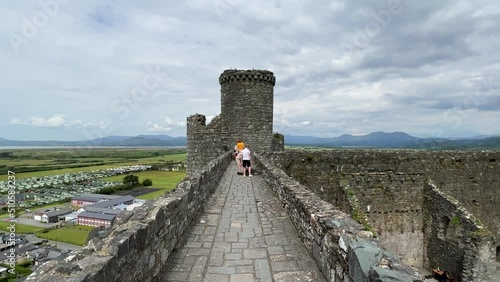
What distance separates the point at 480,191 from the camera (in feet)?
51.1

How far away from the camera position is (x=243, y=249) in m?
4.59

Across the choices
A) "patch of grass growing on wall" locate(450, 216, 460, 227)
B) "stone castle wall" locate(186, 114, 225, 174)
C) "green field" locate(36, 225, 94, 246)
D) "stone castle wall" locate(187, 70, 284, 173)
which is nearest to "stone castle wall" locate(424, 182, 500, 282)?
"patch of grass growing on wall" locate(450, 216, 460, 227)

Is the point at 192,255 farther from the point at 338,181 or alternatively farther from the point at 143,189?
the point at 143,189

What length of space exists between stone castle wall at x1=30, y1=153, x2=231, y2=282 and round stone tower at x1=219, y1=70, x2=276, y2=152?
41.0 ft

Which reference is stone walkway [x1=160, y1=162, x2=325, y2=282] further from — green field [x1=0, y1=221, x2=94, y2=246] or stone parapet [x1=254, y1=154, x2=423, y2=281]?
green field [x1=0, y1=221, x2=94, y2=246]

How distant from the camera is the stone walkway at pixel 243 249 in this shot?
12.1ft

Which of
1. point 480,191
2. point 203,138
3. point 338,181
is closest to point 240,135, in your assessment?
point 203,138

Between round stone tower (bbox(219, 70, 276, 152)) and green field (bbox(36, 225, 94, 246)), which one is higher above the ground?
round stone tower (bbox(219, 70, 276, 152))

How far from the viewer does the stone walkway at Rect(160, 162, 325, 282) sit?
369 centimetres

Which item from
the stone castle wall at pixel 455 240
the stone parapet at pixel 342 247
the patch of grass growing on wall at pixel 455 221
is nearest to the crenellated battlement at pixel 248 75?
the stone castle wall at pixel 455 240

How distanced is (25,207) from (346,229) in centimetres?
4484

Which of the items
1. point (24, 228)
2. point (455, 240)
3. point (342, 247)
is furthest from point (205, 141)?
point (24, 228)

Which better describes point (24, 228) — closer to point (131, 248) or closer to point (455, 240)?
point (131, 248)

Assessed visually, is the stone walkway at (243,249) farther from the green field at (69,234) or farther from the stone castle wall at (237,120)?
the green field at (69,234)
